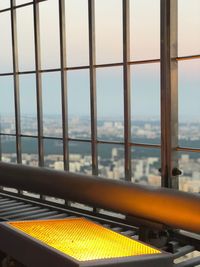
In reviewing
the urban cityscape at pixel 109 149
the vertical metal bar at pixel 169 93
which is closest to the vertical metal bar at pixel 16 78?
the urban cityscape at pixel 109 149

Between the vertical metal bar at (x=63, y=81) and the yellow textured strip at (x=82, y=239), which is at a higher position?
the vertical metal bar at (x=63, y=81)

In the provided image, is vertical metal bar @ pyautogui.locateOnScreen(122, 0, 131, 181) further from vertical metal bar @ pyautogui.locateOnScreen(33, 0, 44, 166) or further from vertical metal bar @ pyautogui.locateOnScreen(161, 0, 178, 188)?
vertical metal bar @ pyautogui.locateOnScreen(33, 0, 44, 166)

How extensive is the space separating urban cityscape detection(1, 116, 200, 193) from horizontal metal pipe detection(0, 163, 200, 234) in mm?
784

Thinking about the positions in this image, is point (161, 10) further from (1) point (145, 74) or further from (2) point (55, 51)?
(2) point (55, 51)

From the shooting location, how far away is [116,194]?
5.55m

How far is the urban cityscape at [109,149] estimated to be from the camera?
6.30 m

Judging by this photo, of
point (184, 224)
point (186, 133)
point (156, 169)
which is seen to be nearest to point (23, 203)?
point (156, 169)

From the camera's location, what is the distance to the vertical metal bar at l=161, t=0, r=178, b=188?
6.15 meters

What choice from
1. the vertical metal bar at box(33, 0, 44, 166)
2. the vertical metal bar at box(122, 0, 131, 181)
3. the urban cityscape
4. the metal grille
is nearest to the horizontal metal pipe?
the urban cityscape

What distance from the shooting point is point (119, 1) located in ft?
23.9

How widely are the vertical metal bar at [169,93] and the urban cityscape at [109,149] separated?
0.46 feet

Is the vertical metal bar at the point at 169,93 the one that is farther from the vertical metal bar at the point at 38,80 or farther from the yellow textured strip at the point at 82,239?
the vertical metal bar at the point at 38,80

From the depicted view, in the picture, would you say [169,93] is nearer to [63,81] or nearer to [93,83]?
[93,83]

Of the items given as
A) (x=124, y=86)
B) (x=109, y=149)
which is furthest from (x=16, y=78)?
(x=124, y=86)
